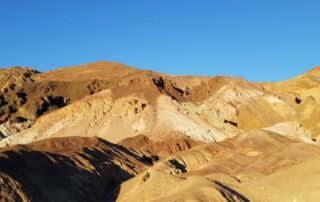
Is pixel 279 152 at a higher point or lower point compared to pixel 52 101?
lower

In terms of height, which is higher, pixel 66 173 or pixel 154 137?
pixel 154 137

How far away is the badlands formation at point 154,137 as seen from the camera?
42344 millimetres

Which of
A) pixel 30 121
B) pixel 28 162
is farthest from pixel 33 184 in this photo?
pixel 30 121

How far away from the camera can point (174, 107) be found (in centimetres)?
9750

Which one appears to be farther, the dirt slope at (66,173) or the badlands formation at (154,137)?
the badlands formation at (154,137)

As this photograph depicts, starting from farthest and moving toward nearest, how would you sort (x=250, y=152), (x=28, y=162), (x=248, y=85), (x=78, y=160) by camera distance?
(x=248, y=85) < (x=250, y=152) < (x=78, y=160) < (x=28, y=162)

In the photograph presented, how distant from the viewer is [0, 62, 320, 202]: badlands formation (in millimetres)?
42344

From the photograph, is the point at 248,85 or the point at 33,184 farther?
the point at 248,85

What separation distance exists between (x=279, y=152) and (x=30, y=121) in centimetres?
6375

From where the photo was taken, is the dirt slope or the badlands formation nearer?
the dirt slope

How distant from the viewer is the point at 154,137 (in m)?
88.1

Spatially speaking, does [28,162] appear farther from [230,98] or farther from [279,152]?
[230,98]

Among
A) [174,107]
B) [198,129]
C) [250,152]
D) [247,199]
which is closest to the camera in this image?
[247,199]

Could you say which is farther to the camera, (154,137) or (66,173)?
(154,137)
